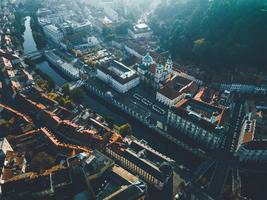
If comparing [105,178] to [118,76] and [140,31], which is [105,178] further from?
[140,31]

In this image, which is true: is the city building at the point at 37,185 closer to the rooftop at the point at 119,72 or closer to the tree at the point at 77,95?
the tree at the point at 77,95

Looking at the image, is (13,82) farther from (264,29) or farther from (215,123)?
(264,29)

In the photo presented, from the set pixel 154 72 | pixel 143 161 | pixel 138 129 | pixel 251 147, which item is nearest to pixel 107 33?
pixel 154 72

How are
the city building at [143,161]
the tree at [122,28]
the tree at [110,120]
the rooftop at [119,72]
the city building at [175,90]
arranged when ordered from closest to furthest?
the city building at [143,161] → the tree at [110,120] → the city building at [175,90] → the rooftop at [119,72] → the tree at [122,28]

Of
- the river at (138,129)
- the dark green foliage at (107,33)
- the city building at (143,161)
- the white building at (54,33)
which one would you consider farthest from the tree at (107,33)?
the city building at (143,161)

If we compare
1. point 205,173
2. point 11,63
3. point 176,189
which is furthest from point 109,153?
point 11,63

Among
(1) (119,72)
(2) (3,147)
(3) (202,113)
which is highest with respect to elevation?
(1) (119,72)
